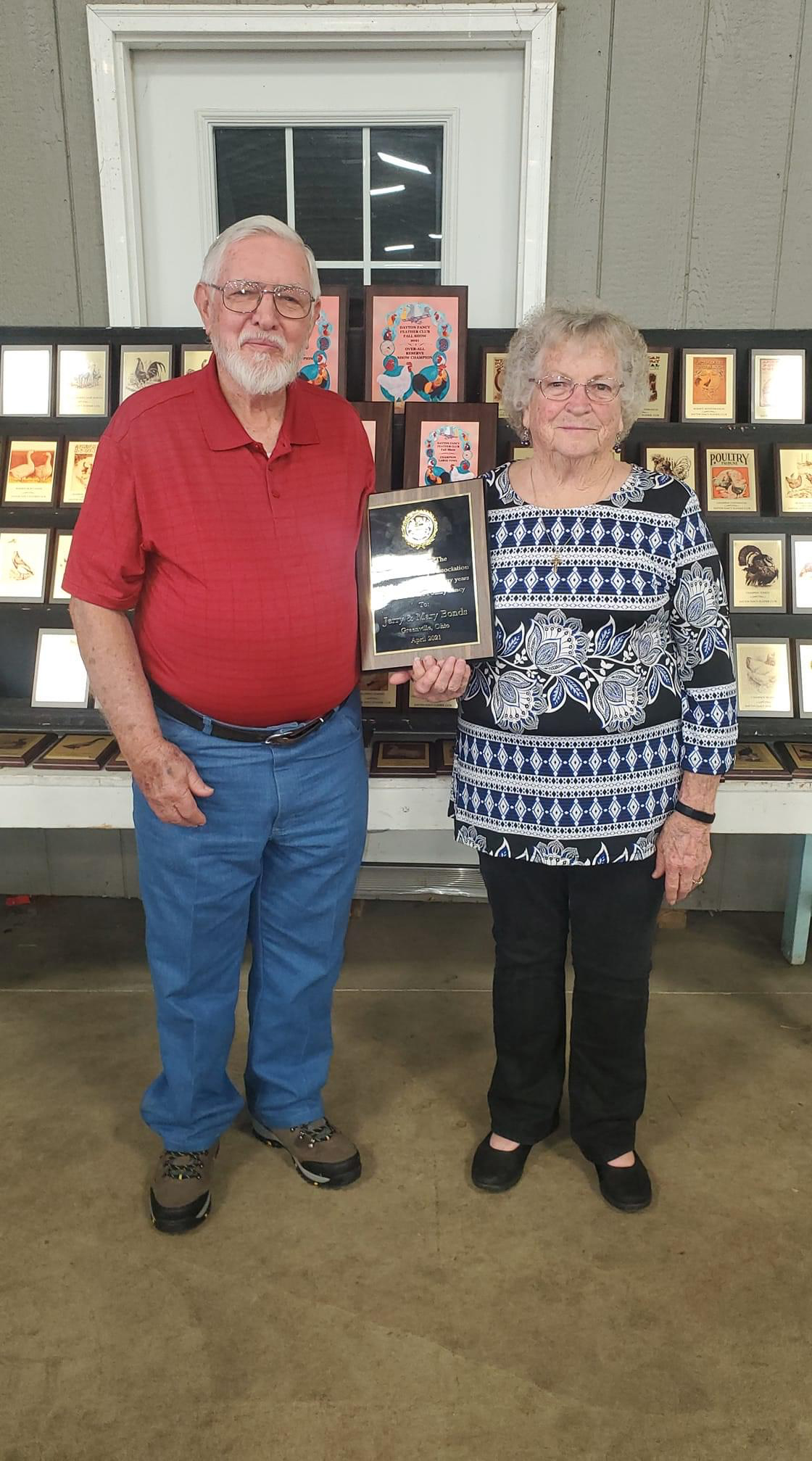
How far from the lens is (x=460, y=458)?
7.97 feet

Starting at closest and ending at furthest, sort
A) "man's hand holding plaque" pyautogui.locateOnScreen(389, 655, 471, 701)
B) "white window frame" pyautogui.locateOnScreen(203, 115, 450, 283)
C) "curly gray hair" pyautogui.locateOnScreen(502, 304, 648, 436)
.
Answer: "curly gray hair" pyautogui.locateOnScreen(502, 304, 648, 436)
"man's hand holding plaque" pyautogui.locateOnScreen(389, 655, 471, 701)
"white window frame" pyautogui.locateOnScreen(203, 115, 450, 283)

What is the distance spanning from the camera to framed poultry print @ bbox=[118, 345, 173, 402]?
8.45 ft

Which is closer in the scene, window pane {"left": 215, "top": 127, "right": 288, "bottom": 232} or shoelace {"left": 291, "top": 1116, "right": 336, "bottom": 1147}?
shoelace {"left": 291, "top": 1116, "right": 336, "bottom": 1147}

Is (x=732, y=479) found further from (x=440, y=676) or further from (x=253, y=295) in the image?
(x=253, y=295)

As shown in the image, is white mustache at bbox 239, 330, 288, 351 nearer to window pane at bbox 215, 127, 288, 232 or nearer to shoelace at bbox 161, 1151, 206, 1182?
shoelace at bbox 161, 1151, 206, 1182

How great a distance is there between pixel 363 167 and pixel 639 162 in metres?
0.74

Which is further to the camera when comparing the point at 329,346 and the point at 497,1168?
the point at 329,346

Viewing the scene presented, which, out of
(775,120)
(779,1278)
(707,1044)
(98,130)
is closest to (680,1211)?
(779,1278)

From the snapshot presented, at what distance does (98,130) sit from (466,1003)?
250 centimetres

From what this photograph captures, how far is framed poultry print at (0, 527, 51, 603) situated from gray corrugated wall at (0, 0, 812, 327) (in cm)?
76

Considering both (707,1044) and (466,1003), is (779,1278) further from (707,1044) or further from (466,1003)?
(466,1003)

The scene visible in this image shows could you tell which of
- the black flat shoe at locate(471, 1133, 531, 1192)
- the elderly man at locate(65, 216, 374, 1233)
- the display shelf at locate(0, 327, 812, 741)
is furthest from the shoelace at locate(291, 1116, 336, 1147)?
the display shelf at locate(0, 327, 812, 741)

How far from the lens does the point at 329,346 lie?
97.3 inches

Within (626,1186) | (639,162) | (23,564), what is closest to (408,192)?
(639,162)
